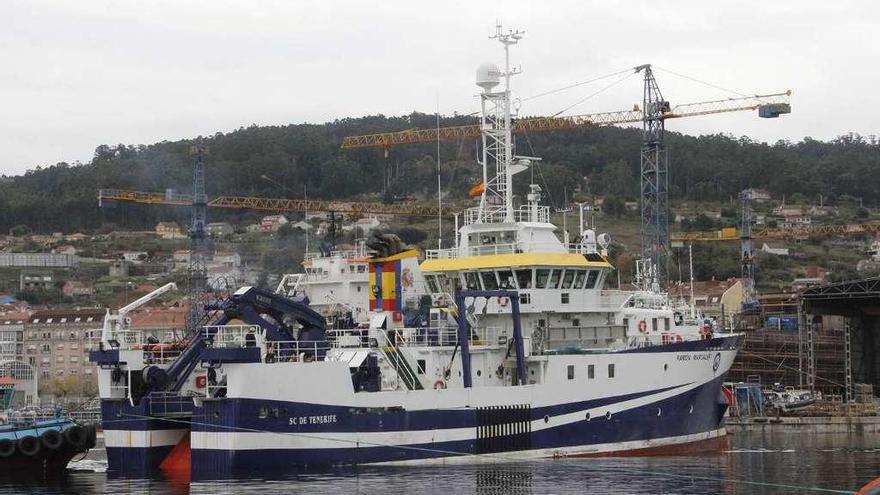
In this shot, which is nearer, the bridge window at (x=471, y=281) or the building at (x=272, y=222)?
the bridge window at (x=471, y=281)

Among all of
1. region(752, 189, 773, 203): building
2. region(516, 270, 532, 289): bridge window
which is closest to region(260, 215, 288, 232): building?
region(752, 189, 773, 203): building

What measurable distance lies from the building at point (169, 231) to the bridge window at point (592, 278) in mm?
83248

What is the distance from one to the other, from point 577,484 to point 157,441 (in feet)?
33.8

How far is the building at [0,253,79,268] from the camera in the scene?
371 feet

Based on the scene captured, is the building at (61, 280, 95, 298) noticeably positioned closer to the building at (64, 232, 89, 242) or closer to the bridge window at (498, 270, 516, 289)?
the building at (64, 232, 89, 242)

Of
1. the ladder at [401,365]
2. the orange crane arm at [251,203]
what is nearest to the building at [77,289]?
the orange crane arm at [251,203]

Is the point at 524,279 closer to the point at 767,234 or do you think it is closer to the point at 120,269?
the point at 767,234

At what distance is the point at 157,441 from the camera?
34.3 meters

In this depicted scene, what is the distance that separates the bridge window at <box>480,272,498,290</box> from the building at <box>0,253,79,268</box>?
79963 millimetres

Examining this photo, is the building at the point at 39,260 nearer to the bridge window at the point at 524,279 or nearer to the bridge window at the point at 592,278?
the bridge window at the point at 592,278

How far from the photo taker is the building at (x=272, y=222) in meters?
113

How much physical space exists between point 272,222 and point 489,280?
259 feet

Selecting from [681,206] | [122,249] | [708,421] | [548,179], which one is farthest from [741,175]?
[708,421]

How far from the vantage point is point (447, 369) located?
36.7 metres
